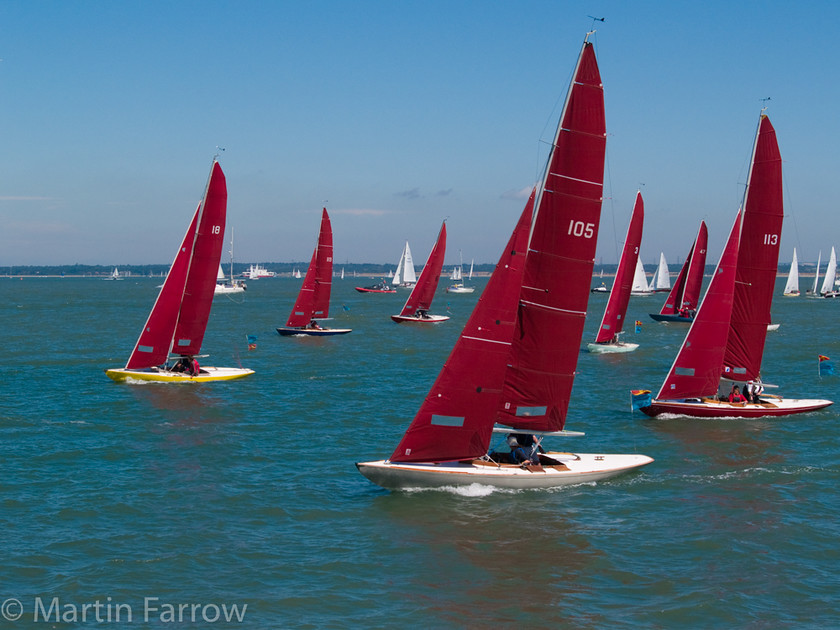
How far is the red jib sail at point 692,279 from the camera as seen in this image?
8262 cm

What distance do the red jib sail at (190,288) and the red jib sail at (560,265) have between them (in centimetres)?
2533

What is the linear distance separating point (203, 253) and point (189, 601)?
101 ft

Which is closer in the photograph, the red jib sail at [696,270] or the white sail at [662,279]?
the red jib sail at [696,270]

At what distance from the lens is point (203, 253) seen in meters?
47.1

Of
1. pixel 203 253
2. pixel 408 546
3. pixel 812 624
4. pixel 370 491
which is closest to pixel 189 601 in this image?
pixel 408 546

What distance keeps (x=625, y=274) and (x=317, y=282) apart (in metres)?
26.5

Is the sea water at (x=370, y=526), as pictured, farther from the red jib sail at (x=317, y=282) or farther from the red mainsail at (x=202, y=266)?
the red jib sail at (x=317, y=282)

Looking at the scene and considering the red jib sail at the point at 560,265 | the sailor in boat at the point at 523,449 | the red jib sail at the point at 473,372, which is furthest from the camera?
the sailor in boat at the point at 523,449

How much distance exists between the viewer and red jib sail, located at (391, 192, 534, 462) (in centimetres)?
2481

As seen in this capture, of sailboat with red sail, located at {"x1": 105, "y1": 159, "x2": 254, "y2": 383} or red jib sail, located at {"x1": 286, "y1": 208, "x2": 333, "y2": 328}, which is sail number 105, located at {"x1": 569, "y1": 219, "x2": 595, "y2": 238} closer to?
sailboat with red sail, located at {"x1": 105, "y1": 159, "x2": 254, "y2": 383}

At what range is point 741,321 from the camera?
38.1 metres

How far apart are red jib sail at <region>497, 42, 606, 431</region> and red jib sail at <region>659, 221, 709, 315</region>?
60895 mm

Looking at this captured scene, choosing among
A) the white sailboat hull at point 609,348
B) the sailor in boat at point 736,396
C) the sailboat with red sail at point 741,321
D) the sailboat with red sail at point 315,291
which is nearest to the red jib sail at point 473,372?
the sailboat with red sail at point 741,321

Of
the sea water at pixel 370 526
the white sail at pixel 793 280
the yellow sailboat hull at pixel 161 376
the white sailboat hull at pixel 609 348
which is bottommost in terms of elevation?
the sea water at pixel 370 526
